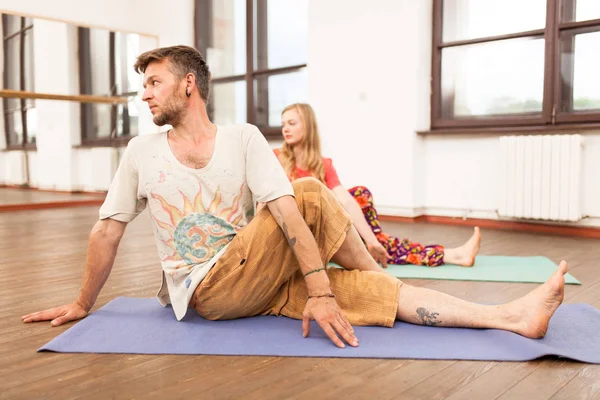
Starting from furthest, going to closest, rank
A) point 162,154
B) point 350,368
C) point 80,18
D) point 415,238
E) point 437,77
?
point 80,18, point 437,77, point 415,238, point 162,154, point 350,368

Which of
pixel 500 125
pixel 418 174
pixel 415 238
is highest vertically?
pixel 500 125

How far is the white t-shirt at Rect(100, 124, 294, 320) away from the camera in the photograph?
1.60 m

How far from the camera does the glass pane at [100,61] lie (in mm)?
6855

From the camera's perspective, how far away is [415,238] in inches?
151

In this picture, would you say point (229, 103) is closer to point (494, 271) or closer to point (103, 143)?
point (103, 143)

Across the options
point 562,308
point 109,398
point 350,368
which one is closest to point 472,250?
point 562,308

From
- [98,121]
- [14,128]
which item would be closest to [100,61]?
[98,121]

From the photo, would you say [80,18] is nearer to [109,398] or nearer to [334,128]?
[334,128]

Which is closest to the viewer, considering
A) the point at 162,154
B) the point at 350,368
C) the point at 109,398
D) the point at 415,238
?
the point at 109,398

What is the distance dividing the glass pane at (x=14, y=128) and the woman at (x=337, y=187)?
15.3ft

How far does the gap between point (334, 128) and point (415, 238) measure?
1.84m

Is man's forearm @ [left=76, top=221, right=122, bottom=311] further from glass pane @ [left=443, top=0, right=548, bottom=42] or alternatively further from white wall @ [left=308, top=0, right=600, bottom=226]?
glass pane @ [left=443, top=0, right=548, bottom=42]

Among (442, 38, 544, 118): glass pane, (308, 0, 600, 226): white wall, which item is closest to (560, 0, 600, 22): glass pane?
(442, 38, 544, 118): glass pane

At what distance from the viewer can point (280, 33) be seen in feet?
19.8
